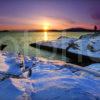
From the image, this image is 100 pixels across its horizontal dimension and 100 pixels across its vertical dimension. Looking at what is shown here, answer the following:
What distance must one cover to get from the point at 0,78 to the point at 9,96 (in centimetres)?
123

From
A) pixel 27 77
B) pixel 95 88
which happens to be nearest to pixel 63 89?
pixel 95 88

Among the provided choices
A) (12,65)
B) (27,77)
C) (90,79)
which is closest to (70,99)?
(90,79)

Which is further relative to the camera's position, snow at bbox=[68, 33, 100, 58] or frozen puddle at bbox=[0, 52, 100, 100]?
snow at bbox=[68, 33, 100, 58]

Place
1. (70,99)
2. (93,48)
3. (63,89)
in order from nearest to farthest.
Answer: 1. (70,99)
2. (63,89)
3. (93,48)

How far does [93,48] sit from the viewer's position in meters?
17.2

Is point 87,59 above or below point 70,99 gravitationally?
below

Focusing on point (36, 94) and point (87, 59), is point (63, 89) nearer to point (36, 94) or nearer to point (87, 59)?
point (36, 94)

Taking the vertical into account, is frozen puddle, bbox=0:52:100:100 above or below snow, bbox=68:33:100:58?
above

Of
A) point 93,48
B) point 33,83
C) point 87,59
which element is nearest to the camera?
point 33,83

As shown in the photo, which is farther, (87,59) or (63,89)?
(87,59)

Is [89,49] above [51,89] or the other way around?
the other way around

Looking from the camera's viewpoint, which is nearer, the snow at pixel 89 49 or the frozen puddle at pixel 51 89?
the frozen puddle at pixel 51 89

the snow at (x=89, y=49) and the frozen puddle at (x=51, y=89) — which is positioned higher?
the frozen puddle at (x=51, y=89)

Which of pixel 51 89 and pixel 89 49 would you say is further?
pixel 89 49
